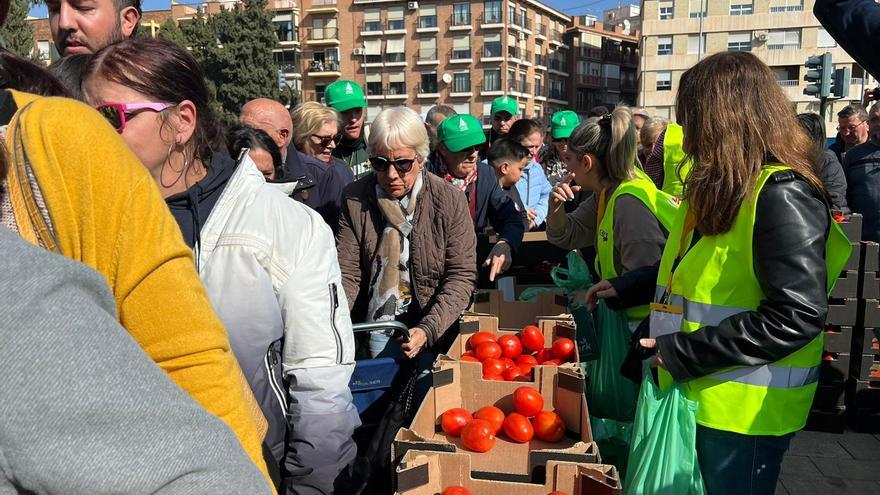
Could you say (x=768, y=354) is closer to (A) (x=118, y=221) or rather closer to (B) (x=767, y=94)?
(B) (x=767, y=94)

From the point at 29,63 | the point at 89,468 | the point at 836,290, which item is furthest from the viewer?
the point at 836,290

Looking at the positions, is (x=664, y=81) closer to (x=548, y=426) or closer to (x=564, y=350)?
(x=564, y=350)

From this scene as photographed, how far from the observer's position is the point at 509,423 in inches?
95.6

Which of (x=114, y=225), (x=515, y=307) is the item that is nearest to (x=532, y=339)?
(x=515, y=307)

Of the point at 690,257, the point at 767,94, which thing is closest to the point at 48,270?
the point at 690,257

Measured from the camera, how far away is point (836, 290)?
4086 mm

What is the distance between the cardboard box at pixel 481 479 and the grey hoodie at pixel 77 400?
1.26 meters

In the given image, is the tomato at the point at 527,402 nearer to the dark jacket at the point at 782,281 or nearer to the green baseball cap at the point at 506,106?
the dark jacket at the point at 782,281

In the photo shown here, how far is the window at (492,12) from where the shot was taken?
201 ft

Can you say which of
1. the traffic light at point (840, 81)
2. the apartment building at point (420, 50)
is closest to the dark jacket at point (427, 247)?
the traffic light at point (840, 81)

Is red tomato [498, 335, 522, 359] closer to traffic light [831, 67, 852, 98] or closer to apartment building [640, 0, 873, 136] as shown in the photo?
traffic light [831, 67, 852, 98]

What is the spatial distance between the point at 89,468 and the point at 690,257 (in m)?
1.88

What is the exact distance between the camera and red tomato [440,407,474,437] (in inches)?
96.3

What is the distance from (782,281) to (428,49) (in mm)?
64196
